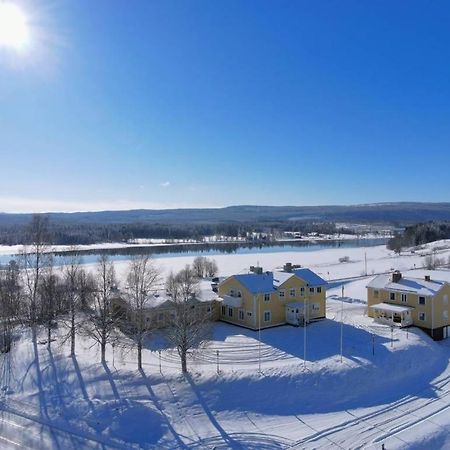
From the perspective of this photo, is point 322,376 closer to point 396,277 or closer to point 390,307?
point 390,307

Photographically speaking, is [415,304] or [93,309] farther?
[415,304]

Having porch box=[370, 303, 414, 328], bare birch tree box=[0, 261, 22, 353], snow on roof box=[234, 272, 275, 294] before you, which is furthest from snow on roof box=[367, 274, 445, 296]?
bare birch tree box=[0, 261, 22, 353]

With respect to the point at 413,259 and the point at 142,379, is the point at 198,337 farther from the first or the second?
the point at 413,259

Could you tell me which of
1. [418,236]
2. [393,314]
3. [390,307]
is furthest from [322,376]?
[418,236]

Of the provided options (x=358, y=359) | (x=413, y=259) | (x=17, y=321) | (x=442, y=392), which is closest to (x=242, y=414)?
(x=358, y=359)

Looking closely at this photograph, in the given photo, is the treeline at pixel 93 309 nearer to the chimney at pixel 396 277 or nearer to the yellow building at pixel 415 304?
the yellow building at pixel 415 304

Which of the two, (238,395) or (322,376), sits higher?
(322,376)
